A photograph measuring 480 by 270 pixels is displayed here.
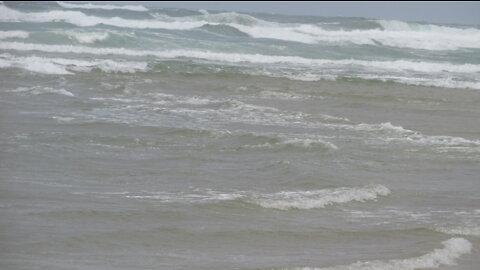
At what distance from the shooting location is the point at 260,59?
31000 mm

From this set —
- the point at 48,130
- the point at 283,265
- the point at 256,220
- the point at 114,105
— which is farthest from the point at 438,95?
the point at 283,265

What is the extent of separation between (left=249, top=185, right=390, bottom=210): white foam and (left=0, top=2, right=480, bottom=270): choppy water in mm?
25

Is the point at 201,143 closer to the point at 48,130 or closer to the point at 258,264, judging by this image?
the point at 48,130

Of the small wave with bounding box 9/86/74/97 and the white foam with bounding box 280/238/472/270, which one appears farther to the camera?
the small wave with bounding box 9/86/74/97

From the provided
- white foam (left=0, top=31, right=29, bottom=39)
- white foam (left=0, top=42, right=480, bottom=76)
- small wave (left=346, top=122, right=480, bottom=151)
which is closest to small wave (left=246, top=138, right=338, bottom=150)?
small wave (left=346, top=122, right=480, bottom=151)

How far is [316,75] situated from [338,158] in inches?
525

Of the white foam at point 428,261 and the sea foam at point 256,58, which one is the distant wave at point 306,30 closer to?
the sea foam at point 256,58

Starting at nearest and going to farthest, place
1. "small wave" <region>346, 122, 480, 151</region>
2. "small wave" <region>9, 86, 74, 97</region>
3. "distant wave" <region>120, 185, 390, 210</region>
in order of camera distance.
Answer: "distant wave" <region>120, 185, 390, 210</region>
"small wave" <region>346, 122, 480, 151</region>
"small wave" <region>9, 86, 74, 97</region>

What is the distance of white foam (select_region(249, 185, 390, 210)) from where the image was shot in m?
→ 8.77

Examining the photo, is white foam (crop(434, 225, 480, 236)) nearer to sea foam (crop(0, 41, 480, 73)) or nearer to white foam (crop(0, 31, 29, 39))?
sea foam (crop(0, 41, 480, 73))

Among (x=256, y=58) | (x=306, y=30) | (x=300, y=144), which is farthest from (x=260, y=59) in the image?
(x=306, y=30)

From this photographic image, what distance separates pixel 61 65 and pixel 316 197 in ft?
49.1

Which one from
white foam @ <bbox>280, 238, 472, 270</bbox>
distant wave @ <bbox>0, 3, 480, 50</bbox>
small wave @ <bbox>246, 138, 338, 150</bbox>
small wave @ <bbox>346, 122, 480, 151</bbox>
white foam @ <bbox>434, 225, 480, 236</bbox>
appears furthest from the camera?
distant wave @ <bbox>0, 3, 480, 50</bbox>

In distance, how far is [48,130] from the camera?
40.5ft
